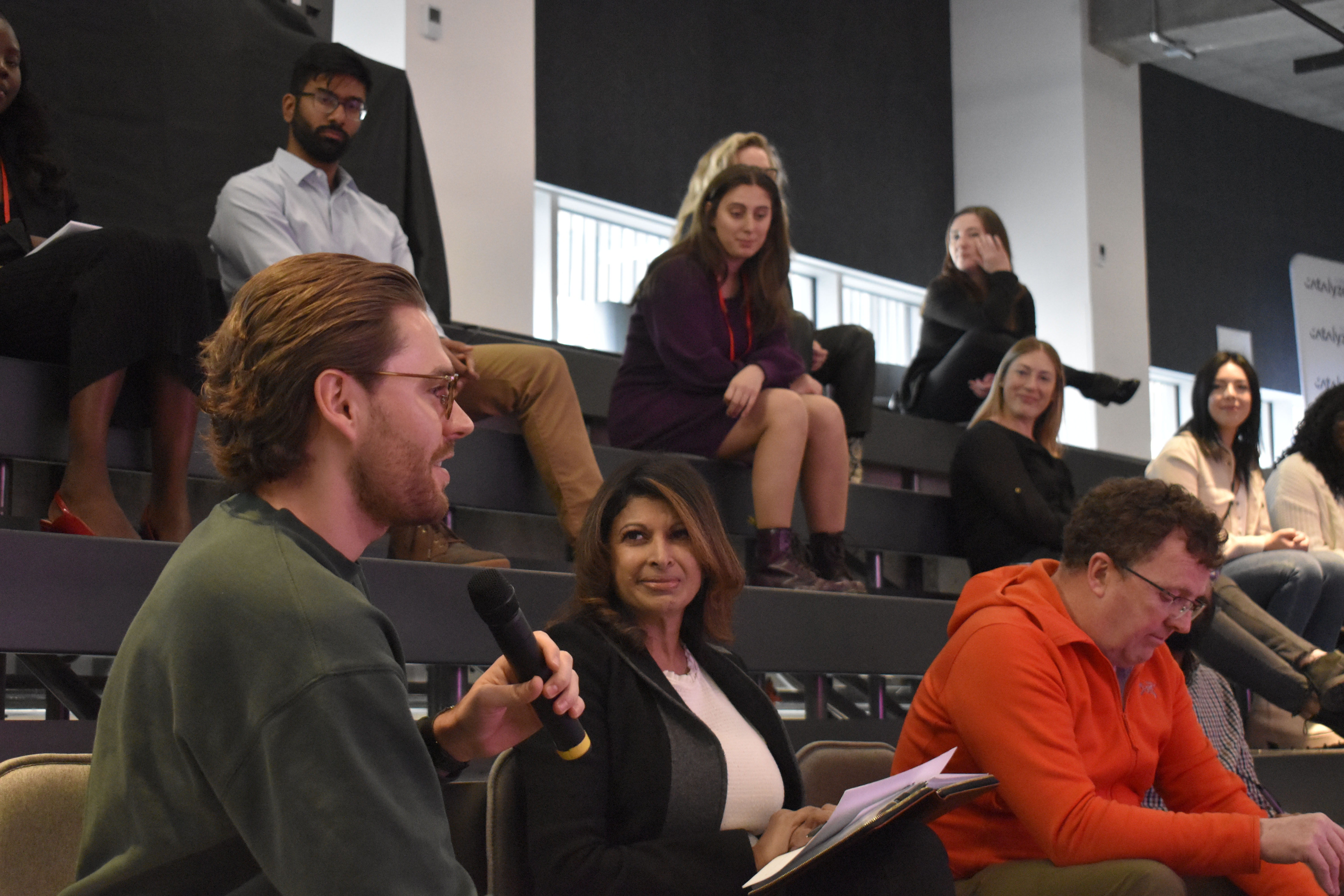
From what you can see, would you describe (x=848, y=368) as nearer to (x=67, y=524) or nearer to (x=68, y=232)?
(x=68, y=232)

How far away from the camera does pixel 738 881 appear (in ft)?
5.15

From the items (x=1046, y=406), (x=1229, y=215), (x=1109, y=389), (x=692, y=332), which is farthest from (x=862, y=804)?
(x=1229, y=215)

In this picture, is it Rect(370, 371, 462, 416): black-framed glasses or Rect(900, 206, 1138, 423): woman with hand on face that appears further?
Rect(900, 206, 1138, 423): woman with hand on face

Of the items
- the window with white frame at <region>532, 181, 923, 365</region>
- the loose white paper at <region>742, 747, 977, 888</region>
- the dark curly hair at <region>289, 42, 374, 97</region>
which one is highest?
the window with white frame at <region>532, 181, 923, 365</region>

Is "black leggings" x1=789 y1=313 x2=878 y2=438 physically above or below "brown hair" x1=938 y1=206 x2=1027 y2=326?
below

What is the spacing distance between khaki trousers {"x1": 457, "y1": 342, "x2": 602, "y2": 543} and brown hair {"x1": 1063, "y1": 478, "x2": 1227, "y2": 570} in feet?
3.28

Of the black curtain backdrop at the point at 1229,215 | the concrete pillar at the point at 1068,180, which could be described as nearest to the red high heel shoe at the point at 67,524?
the concrete pillar at the point at 1068,180

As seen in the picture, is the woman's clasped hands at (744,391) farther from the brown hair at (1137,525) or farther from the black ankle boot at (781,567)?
the brown hair at (1137,525)

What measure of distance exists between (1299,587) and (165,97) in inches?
131

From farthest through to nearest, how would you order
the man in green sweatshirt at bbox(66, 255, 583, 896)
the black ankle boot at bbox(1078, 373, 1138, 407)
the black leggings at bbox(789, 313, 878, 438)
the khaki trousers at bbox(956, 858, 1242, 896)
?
1. the black ankle boot at bbox(1078, 373, 1138, 407)
2. the black leggings at bbox(789, 313, 878, 438)
3. the khaki trousers at bbox(956, 858, 1242, 896)
4. the man in green sweatshirt at bbox(66, 255, 583, 896)

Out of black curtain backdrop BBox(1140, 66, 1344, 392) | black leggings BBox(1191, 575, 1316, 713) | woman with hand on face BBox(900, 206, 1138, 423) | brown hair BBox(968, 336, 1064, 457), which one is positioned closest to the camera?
black leggings BBox(1191, 575, 1316, 713)

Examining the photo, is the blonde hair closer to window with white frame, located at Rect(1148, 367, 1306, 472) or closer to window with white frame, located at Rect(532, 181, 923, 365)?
window with white frame, located at Rect(532, 181, 923, 365)

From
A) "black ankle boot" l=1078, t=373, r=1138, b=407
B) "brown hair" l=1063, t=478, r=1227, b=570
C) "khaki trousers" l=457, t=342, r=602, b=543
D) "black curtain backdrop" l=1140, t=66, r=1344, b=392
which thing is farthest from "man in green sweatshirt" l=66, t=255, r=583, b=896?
"black curtain backdrop" l=1140, t=66, r=1344, b=392

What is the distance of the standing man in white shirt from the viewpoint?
260 centimetres
